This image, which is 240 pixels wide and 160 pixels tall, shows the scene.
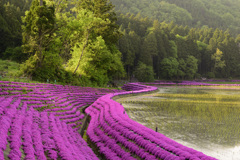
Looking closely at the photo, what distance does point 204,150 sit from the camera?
34.3ft

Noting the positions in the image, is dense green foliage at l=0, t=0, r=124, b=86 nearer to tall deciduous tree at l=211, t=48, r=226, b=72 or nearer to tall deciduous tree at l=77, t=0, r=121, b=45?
tall deciduous tree at l=77, t=0, r=121, b=45

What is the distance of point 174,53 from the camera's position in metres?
115

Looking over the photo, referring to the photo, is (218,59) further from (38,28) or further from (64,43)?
(38,28)

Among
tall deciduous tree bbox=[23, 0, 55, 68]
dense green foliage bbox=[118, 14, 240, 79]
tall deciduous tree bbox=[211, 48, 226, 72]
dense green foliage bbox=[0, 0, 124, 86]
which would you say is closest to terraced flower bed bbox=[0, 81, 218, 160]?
tall deciduous tree bbox=[23, 0, 55, 68]

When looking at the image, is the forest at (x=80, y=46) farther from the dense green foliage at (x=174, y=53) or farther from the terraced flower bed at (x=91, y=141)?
the terraced flower bed at (x=91, y=141)

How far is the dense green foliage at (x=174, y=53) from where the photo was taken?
9712 centimetres

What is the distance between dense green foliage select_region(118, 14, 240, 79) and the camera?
97125mm

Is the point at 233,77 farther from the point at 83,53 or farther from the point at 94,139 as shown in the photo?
the point at 94,139

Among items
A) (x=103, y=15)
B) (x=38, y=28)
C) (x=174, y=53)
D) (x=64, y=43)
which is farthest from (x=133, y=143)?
(x=174, y=53)

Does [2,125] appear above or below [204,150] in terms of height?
above

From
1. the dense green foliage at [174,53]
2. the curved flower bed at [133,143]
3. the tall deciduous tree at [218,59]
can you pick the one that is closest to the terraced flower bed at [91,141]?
the curved flower bed at [133,143]

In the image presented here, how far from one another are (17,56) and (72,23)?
10.6 m

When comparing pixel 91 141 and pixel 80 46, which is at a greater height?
pixel 80 46

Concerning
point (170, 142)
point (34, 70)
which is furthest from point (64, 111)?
point (34, 70)
